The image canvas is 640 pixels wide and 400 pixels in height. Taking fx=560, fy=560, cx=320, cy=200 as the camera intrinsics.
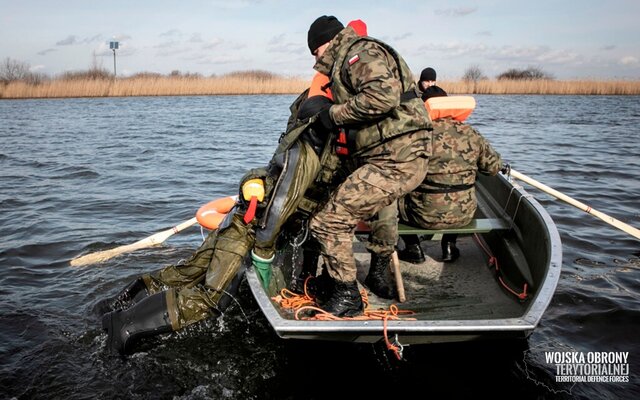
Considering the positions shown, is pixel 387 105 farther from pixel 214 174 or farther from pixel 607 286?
pixel 214 174

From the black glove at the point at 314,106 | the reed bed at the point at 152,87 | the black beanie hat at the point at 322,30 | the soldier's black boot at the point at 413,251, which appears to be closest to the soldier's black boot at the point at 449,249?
the soldier's black boot at the point at 413,251

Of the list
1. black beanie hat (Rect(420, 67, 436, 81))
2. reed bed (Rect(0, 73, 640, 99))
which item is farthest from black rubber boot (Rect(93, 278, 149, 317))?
reed bed (Rect(0, 73, 640, 99))

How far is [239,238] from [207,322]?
1209mm

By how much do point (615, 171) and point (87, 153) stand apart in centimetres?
1409

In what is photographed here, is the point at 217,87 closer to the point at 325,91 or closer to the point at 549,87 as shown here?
the point at 549,87

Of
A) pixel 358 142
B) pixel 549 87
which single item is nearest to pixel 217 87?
pixel 549 87

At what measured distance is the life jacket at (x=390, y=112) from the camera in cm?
398

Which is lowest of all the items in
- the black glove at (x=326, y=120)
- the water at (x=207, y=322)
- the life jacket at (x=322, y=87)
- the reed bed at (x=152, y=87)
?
the water at (x=207, y=322)

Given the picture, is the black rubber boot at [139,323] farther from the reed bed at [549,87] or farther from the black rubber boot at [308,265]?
the reed bed at [549,87]

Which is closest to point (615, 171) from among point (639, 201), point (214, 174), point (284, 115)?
point (639, 201)

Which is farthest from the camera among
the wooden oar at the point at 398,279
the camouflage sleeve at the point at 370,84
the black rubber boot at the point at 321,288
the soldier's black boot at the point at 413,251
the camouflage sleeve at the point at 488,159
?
the soldier's black boot at the point at 413,251

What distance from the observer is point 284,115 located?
29.9 m

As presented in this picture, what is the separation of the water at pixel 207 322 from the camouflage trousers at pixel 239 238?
23.2 inches

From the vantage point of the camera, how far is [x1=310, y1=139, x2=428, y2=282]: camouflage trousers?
4.08 meters
